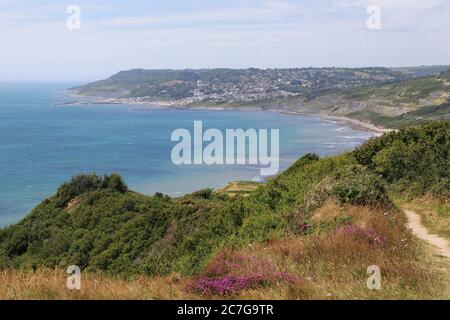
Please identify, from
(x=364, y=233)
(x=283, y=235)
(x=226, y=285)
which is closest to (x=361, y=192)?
(x=283, y=235)

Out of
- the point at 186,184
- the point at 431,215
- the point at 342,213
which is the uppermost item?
the point at 342,213

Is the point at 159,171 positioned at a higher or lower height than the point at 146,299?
lower

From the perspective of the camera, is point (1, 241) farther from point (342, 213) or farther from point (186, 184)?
point (186, 184)

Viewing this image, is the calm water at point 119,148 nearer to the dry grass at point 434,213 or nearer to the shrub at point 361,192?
the dry grass at point 434,213

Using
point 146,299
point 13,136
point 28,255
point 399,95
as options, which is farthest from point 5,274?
point 399,95

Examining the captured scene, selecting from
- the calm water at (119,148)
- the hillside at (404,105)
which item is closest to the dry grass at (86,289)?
the calm water at (119,148)

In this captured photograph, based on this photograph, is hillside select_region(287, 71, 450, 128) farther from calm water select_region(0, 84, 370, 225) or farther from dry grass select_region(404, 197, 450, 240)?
dry grass select_region(404, 197, 450, 240)
